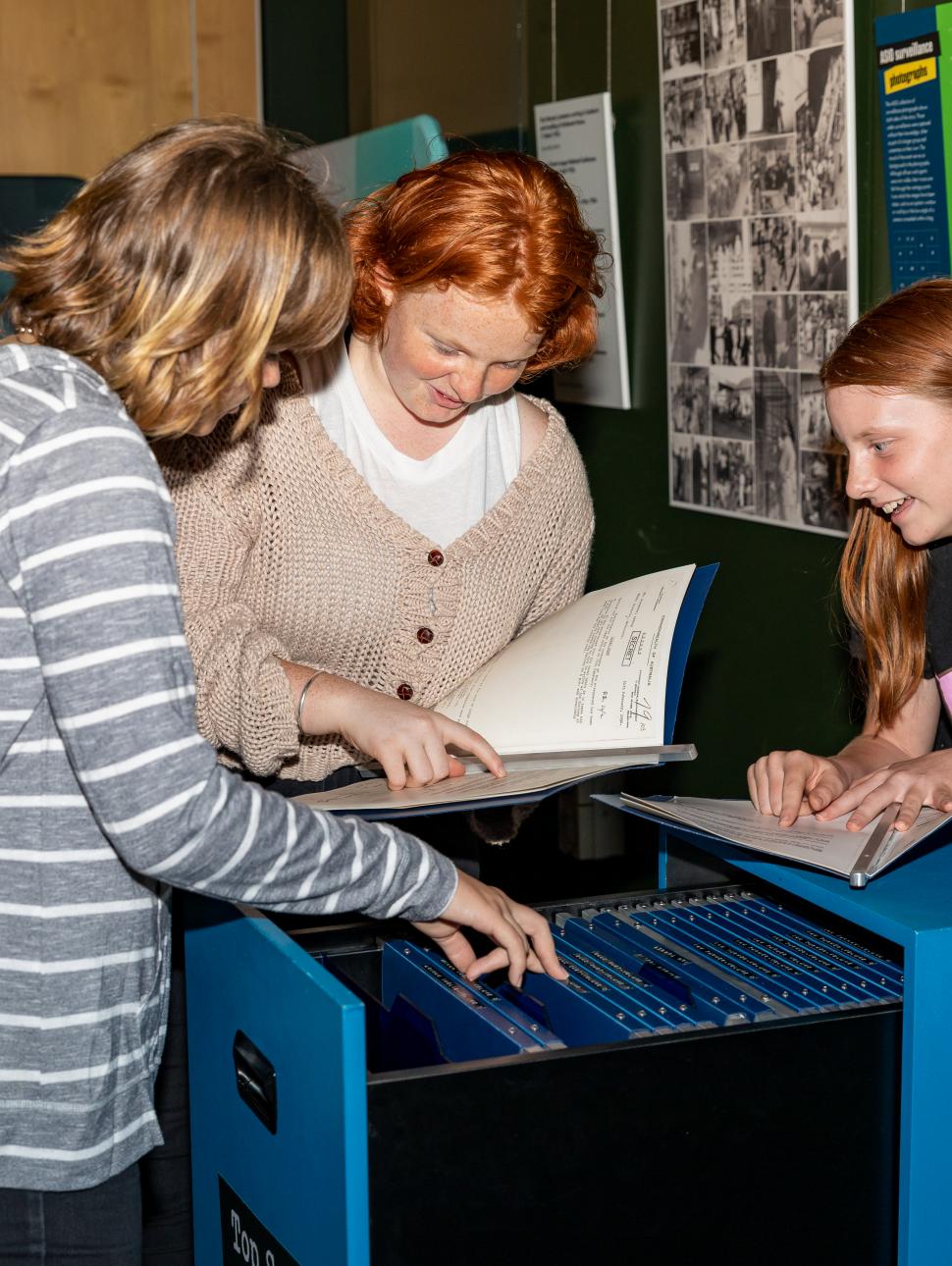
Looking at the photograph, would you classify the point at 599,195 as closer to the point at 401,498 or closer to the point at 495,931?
the point at 401,498

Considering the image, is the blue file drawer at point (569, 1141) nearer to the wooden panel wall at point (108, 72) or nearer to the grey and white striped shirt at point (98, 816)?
the grey and white striped shirt at point (98, 816)

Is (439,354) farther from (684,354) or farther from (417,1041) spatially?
(684,354)

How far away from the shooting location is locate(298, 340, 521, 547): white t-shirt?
1.50 metres

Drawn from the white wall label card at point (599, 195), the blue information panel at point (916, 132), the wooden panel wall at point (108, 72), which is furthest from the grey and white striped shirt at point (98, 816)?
the wooden panel wall at point (108, 72)

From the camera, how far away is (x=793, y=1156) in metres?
1.02

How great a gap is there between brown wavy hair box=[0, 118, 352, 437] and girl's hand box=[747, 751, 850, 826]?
59cm

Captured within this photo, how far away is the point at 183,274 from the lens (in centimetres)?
89

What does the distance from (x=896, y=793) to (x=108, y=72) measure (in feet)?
9.15

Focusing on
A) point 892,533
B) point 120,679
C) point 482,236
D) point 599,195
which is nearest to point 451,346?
point 482,236

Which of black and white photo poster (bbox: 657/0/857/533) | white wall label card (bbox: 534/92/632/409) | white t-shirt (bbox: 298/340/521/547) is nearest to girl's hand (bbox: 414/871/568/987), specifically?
white t-shirt (bbox: 298/340/521/547)

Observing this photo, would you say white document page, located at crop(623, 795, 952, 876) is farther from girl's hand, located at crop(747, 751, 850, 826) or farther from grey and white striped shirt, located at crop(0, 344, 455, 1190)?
grey and white striped shirt, located at crop(0, 344, 455, 1190)

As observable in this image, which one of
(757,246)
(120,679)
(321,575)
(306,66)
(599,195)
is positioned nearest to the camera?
(120,679)

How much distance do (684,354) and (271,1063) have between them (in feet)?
5.79

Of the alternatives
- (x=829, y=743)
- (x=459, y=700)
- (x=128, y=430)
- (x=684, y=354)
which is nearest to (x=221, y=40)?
(x=684, y=354)
